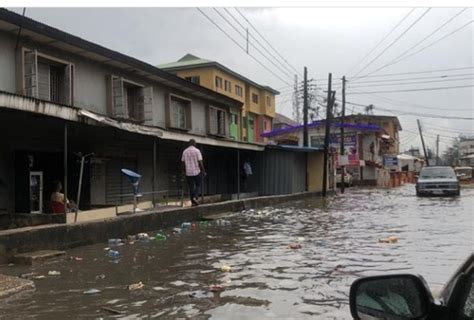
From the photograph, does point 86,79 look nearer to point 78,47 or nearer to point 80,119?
point 78,47

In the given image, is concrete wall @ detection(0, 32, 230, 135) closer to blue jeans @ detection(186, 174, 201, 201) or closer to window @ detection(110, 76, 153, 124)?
window @ detection(110, 76, 153, 124)

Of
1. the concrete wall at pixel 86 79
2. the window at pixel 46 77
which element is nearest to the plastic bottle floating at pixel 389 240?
the window at pixel 46 77

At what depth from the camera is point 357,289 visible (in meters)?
2.35

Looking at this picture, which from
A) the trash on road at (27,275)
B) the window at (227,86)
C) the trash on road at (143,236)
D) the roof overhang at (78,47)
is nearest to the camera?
the trash on road at (27,275)

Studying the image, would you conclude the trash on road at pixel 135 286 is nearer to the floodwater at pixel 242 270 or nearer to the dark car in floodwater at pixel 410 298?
the floodwater at pixel 242 270

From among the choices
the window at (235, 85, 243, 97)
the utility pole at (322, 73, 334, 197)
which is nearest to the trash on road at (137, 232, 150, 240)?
the utility pole at (322, 73, 334, 197)

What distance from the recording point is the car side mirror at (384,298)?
224 cm

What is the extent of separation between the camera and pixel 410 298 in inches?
88.3

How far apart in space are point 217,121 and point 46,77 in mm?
13467

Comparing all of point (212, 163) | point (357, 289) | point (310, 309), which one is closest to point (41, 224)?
point (310, 309)

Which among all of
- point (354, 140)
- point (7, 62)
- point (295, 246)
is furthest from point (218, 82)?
point (295, 246)

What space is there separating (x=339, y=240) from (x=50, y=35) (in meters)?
9.36

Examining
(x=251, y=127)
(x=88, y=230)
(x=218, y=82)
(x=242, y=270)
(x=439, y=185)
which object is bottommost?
(x=242, y=270)

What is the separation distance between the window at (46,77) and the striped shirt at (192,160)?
382 cm
